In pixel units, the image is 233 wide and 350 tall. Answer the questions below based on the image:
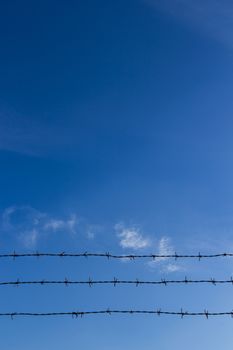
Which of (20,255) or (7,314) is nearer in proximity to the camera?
(7,314)

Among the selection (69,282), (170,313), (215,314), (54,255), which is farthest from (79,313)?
(215,314)

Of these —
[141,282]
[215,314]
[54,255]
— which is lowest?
[215,314]

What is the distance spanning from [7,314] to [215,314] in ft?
13.0

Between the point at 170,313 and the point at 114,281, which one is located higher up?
the point at 114,281

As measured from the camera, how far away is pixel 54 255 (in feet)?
28.9

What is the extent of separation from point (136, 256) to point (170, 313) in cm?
134

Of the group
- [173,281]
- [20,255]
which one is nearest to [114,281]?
[173,281]

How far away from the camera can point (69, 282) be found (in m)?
8.69

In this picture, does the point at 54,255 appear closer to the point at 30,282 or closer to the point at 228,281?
the point at 30,282

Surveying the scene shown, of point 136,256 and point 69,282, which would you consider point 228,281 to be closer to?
point 136,256

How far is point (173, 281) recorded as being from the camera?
8922 mm

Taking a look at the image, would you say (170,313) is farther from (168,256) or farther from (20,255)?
(20,255)

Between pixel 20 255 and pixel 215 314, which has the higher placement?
pixel 20 255

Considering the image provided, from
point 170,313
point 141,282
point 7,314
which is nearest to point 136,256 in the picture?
point 141,282
